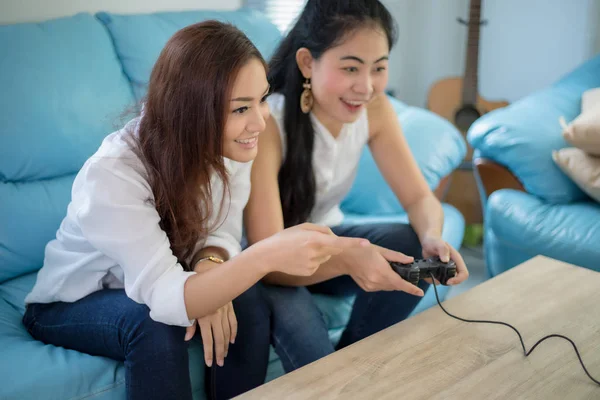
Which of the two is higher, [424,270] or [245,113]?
[245,113]

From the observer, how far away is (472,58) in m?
2.65

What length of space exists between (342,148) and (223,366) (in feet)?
1.97

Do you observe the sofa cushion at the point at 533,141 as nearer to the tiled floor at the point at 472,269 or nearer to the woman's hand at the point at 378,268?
the tiled floor at the point at 472,269

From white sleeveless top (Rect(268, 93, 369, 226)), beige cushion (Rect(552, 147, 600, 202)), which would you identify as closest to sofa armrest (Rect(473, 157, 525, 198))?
beige cushion (Rect(552, 147, 600, 202))

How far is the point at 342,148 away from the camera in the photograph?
1497 mm

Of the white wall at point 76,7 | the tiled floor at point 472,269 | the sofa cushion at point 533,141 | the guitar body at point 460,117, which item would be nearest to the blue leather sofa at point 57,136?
the white wall at point 76,7

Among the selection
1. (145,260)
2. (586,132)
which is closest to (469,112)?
(586,132)

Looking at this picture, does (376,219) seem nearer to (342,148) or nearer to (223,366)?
(342,148)

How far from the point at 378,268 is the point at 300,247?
0.22m

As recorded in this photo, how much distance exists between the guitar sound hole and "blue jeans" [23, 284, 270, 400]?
5.51ft

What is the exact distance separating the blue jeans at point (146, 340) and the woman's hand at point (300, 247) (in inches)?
8.4

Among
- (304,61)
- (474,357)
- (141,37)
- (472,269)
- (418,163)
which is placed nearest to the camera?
(474,357)

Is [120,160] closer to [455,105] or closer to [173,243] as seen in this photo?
[173,243]

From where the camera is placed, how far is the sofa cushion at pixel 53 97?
145cm
